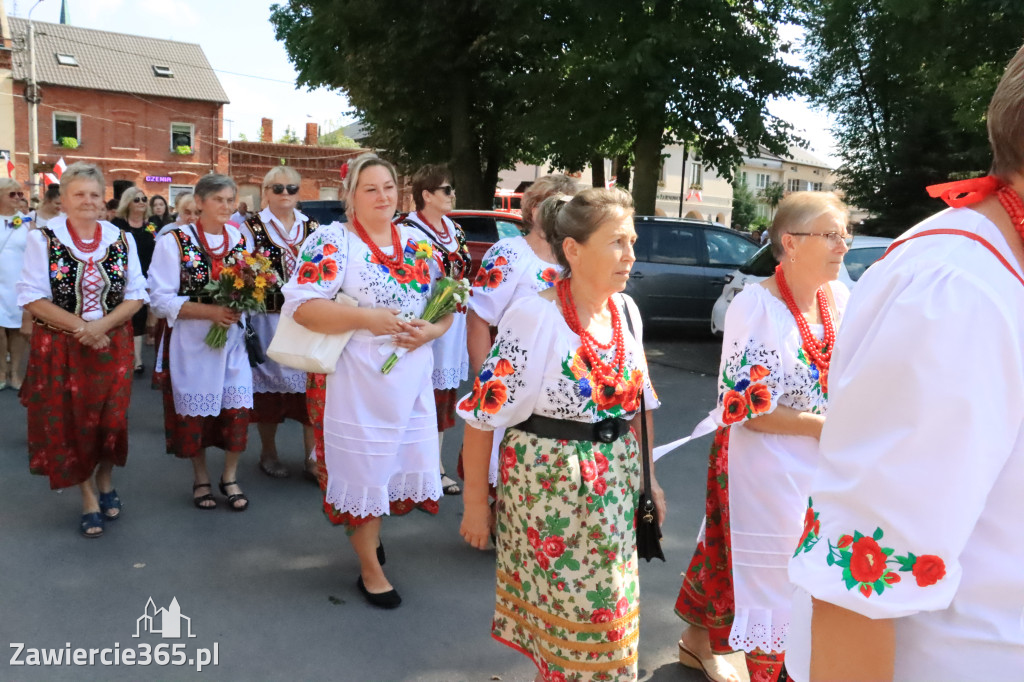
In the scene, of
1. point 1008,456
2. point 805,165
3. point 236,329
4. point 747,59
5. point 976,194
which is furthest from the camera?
point 805,165

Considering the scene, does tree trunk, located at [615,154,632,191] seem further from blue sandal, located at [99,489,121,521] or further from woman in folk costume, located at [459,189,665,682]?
woman in folk costume, located at [459,189,665,682]

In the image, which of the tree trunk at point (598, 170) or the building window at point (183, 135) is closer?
the tree trunk at point (598, 170)

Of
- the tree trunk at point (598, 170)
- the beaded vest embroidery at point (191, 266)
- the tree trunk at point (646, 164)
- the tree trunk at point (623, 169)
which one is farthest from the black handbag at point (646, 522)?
the tree trunk at point (623, 169)

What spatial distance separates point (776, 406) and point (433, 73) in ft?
63.4

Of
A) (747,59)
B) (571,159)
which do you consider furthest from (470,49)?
(747,59)

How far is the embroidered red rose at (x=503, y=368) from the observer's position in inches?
110

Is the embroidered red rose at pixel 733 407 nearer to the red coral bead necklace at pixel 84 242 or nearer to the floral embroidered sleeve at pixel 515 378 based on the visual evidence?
the floral embroidered sleeve at pixel 515 378

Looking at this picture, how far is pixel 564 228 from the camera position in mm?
2969

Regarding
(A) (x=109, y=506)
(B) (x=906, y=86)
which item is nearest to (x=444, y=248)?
(A) (x=109, y=506)

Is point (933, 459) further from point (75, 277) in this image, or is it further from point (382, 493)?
point (75, 277)

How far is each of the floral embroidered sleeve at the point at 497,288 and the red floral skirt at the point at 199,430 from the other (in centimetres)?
207

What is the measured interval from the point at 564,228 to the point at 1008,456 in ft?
6.32

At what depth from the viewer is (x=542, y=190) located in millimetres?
4699

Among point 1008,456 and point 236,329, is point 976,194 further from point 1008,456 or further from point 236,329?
point 236,329
